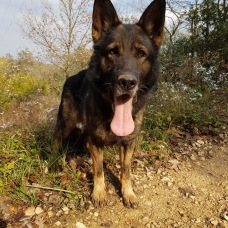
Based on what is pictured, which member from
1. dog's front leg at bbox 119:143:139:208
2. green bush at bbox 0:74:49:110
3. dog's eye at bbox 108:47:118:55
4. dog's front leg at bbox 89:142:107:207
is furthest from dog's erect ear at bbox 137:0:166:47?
green bush at bbox 0:74:49:110

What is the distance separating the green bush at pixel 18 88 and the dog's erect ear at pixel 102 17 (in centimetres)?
606

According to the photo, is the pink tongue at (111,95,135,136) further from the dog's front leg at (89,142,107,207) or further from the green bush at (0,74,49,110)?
the green bush at (0,74,49,110)

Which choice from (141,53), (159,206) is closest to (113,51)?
(141,53)

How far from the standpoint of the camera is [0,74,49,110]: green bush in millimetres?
8438

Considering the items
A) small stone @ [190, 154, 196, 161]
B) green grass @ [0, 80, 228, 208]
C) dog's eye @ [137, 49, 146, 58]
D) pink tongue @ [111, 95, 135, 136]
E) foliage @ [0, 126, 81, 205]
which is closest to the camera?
pink tongue @ [111, 95, 135, 136]

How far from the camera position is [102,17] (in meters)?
2.86

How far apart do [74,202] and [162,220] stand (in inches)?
43.0

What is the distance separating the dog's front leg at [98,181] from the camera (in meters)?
2.91

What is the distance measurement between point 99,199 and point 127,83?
5.05ft

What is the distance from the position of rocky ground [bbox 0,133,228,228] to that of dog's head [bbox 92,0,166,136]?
1.04 m

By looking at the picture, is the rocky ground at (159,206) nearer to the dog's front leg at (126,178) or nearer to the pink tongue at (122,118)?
the dog's front leg at (126,178)

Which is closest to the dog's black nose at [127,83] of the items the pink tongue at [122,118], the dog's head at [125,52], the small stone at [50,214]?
the dog's head at [125,52]

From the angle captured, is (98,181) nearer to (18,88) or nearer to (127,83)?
(127,83)

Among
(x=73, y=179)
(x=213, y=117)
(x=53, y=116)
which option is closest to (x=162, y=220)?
(x=73, y=179)
